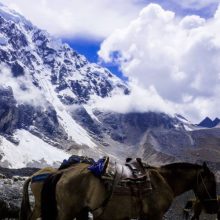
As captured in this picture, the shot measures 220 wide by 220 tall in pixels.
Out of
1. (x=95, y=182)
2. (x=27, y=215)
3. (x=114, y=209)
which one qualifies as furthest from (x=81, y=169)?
(x=27, y=215)

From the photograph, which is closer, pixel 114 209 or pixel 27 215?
pixel 114 209

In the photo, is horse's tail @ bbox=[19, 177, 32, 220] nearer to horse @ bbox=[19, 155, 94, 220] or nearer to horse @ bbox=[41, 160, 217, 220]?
horse @ bbox=[19, 155, 94, 220]

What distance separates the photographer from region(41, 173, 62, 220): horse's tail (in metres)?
11.9

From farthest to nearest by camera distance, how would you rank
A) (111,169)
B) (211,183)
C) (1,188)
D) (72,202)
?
(1,188) < (211,183) < (111,169) < (72,202)

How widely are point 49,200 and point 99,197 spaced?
1.23m

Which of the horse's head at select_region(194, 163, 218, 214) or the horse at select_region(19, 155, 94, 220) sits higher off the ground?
the horse's head at select_region(194, 163, 218, 214)

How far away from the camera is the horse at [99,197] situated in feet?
37.9

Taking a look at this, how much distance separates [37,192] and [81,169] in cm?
214

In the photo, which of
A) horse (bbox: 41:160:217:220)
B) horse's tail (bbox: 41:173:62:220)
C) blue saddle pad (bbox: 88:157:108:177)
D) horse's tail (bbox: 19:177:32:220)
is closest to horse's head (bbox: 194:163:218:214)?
horse (bbox: 41:160:217:220)

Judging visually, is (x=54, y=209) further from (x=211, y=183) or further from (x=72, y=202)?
(x=211, y=183)

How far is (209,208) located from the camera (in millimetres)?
13219

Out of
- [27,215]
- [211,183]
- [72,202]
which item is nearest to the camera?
[72,202]

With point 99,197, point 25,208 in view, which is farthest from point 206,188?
point 25,208

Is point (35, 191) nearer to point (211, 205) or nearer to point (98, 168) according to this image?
point (98, 168)
